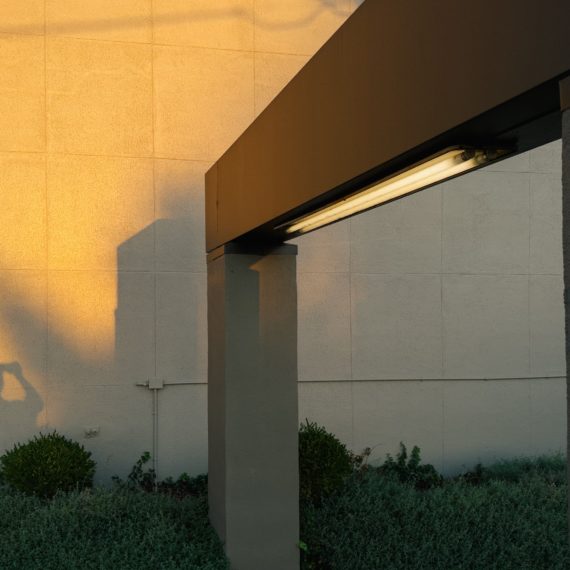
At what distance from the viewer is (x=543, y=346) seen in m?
9.45

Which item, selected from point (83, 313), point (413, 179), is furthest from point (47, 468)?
point (413, 179)

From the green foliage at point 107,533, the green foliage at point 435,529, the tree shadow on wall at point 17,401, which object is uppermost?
the tree shadow on wall at point 17,401

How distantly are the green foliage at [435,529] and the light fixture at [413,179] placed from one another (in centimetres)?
308

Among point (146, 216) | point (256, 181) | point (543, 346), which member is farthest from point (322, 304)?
point (256, 181)

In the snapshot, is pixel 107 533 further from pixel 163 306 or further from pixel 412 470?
pixel 412 470

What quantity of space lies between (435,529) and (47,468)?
3403 millimetres

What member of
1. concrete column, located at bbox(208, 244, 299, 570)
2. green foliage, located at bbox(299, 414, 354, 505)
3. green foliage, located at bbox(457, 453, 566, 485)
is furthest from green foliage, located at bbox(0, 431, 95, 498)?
green foliage, located at bbox(457, 453, 566, 485)

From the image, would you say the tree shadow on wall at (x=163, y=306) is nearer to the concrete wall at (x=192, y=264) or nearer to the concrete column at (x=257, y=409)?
the concrete wall at (x=192, y=264)

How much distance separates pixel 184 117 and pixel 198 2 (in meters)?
1.26

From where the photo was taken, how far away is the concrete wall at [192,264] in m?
8.09

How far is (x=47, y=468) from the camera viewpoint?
6.93 m

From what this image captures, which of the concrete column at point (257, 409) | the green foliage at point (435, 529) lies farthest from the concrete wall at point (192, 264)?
the concrete column at point (257, 409)

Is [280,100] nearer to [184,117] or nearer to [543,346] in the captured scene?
[184,117]

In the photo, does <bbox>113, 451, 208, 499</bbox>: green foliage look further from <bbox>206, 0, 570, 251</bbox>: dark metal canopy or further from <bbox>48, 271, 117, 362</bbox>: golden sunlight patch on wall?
<bbox>206, 0, 570, 251</bbox>: dark metal canopy
